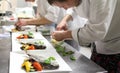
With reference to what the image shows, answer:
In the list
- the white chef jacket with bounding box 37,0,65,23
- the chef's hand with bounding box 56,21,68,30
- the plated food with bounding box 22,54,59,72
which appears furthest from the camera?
the white chef jacket with bounding box 37,0,65,23

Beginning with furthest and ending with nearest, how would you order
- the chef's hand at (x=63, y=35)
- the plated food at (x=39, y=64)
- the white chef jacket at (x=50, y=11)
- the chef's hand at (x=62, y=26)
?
the white chef jacket at (x=50, y=11) < the chef's hand at (x=62, y=26) < the chef's hand at (x=63, y=35) < the plated food at (x=39, y=64)

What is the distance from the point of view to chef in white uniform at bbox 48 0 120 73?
1.11 metres

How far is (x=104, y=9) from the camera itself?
1.09 meters

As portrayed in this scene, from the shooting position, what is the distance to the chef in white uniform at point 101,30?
3.64ft

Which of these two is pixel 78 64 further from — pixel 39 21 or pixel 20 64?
pixel 39 21

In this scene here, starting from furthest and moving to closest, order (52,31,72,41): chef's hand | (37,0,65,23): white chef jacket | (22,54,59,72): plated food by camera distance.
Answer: (37,0,65,23): white chef jacket
(52,31,72,41): chef's hand
(22,54,59,72): plated food

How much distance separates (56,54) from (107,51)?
1.00 feet

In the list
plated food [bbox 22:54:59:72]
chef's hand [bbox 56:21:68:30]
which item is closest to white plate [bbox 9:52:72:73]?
plated food [bbox 22:54:59:72]

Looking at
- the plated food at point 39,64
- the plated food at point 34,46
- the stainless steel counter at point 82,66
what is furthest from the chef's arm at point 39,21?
the plated food at point 39,64

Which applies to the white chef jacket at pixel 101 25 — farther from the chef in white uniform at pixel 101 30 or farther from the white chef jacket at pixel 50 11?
the white chef jacket at pixel 50 11

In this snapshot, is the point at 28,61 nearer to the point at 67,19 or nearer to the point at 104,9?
the point at 104,9

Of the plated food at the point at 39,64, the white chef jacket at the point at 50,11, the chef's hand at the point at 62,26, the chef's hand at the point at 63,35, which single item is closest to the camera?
the plated food at the point at 39,64

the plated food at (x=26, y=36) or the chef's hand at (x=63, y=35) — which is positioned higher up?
the chef's hand at (x=63, y=35)

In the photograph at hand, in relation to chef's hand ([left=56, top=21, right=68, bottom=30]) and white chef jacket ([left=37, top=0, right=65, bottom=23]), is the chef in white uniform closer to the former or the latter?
chef's hand ([left=56, top=21, right=68, bottom=30])
